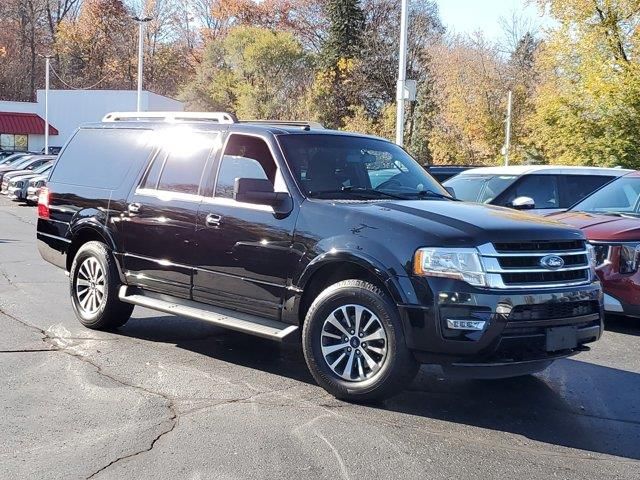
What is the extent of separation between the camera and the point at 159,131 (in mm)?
7207

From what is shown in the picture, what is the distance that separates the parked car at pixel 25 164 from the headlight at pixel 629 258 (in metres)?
24.4

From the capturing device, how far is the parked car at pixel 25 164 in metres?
29.0

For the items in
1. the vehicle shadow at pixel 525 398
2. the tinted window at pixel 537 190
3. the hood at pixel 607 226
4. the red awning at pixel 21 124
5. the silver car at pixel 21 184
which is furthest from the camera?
the red awning at pixel 21 124

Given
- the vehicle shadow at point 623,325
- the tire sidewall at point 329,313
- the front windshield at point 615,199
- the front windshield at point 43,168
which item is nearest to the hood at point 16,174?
the front windshield at point 43,168

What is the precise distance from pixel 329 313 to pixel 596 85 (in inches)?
870

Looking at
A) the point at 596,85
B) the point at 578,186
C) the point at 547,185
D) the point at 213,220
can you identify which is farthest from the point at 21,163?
the point at 213,220

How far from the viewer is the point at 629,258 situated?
25.6 ft

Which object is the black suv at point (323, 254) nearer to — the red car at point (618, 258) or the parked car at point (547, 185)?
the red car at point (618, 258)

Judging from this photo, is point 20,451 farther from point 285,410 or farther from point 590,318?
point 590,318

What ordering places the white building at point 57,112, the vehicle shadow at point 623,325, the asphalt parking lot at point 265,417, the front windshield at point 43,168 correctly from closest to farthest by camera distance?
the asphalt parking lot at point 265,417
the vehicle shadow at point 623,325
the front windshield at point 43,168
the white building at point 57,112

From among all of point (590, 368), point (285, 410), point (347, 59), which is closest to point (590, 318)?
point (590, 368)

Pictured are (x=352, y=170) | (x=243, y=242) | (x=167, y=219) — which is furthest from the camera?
(x=167, y=219)

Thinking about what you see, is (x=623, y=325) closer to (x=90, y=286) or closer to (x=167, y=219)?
(x=167, y=219)

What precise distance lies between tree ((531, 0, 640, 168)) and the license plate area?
21482 mm
